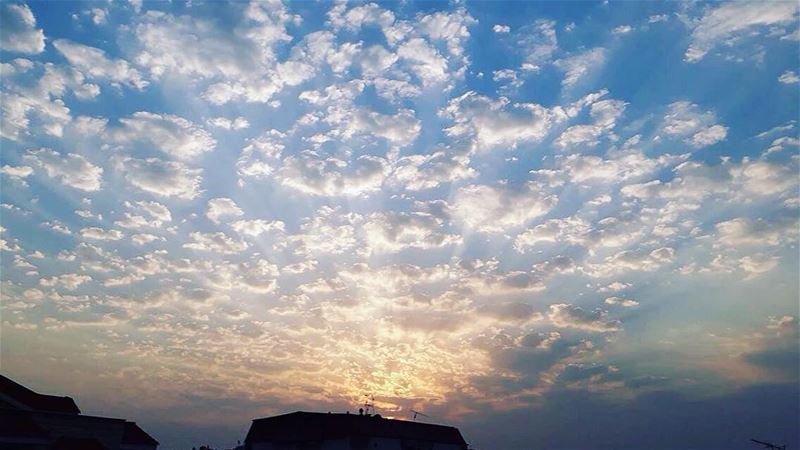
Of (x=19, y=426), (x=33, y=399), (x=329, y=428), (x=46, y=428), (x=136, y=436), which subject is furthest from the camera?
(x=329, y=428)

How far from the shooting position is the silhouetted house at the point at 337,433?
223ft

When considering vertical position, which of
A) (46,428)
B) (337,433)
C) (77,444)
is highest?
(337,433)

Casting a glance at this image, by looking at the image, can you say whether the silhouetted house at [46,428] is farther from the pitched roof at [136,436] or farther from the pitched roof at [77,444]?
the pitched roof at [136,436]

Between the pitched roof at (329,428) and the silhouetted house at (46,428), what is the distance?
29457 millimetres

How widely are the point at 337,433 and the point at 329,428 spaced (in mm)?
1816

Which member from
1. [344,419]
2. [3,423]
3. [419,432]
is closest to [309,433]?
[344,419]

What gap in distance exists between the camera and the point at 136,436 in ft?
214

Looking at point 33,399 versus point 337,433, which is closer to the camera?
point 33,399

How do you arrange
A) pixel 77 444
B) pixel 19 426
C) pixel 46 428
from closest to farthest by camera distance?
pixel 19 426 → pixel 46 428 → pixel 77 444

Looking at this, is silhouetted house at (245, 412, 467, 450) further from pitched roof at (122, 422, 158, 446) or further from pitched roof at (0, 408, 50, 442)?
pitched roof at (0, 408, 50, 442)

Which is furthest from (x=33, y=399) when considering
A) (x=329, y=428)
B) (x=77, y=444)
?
(x=329, y=428)

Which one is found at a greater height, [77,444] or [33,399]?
[33,399]

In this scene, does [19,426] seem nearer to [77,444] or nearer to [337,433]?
[77,444]

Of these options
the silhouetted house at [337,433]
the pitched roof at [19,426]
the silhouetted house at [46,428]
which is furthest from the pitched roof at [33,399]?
the silhouetted house at [337,433]
